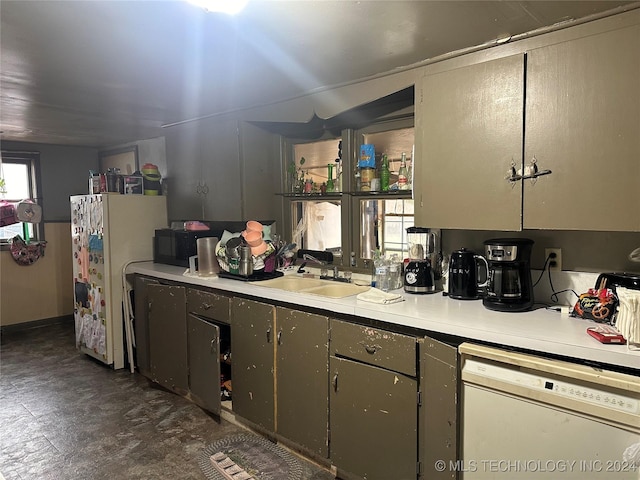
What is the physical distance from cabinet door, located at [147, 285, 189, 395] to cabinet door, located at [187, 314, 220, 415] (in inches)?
3.5

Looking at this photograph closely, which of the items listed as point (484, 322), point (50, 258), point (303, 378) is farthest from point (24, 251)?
point (484, 322)

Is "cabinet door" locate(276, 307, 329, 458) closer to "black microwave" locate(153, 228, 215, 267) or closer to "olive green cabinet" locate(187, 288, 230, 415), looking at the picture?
"olive green cabinet" locate(187, 288, 230, 415)

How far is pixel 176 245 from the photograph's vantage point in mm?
3582

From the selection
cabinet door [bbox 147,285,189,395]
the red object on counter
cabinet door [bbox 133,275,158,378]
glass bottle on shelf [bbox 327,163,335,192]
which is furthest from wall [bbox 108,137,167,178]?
the red object on counter

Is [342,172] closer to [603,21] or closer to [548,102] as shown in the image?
[548,102]

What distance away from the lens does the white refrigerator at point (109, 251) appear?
3.67 m

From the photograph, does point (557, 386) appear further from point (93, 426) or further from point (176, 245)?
point (176, 245)

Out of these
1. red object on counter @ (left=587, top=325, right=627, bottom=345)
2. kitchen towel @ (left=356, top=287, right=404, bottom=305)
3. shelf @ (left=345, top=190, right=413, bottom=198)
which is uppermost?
shelf @ (left=345, top=190, right=413, bottom=198)

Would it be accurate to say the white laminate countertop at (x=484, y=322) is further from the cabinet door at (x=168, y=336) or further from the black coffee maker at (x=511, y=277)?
the cabinet door at (x=168, y=336)

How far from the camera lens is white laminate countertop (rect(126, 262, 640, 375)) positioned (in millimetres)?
1479

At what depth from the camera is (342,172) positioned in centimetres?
297

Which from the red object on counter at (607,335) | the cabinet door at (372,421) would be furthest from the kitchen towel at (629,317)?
the cabinet door at (372,421)

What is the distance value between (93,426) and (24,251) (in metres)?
2.93

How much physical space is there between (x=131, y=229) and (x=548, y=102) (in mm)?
3241
